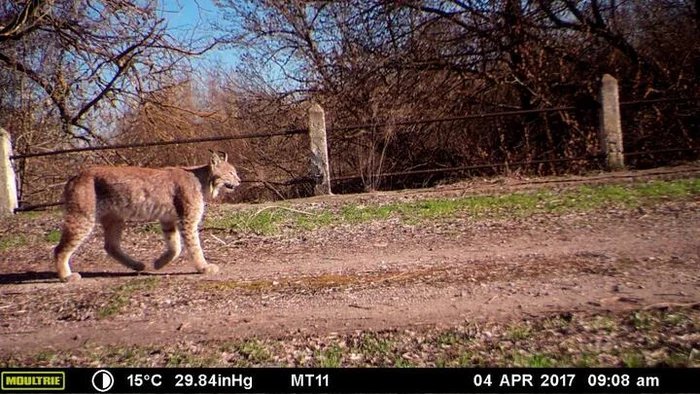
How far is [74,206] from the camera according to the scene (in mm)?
6066

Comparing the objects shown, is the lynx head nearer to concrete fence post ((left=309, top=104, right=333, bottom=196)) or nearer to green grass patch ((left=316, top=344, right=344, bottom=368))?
green grass patch ((left=316, top=344, right=344, bottom=368))

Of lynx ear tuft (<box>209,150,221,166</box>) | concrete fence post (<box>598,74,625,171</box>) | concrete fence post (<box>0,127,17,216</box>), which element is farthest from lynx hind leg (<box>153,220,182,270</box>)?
concrete fence post (<box>598,74,625,171</box>)

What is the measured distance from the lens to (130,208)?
20.8ft

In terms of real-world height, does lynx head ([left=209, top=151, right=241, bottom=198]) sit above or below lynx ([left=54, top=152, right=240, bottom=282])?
above

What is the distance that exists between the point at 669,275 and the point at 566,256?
1.07m

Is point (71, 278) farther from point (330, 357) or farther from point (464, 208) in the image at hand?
point (464, 208)

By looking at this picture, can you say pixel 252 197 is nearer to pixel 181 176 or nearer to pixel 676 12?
pixel 181 176

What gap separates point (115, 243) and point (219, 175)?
4.97ft

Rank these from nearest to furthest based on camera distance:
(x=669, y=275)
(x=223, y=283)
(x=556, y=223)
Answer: (x=669, y=275) < (x=223, y=283) < (x=556, y=223)

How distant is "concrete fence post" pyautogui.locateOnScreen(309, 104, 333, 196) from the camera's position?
12.1m

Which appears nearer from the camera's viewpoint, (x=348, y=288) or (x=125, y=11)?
(x=348, y=288)

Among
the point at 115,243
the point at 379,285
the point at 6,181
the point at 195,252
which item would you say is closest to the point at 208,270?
the point at 195,252

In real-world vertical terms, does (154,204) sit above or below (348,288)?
above

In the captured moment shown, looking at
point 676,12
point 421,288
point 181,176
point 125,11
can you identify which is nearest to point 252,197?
point 125,11
